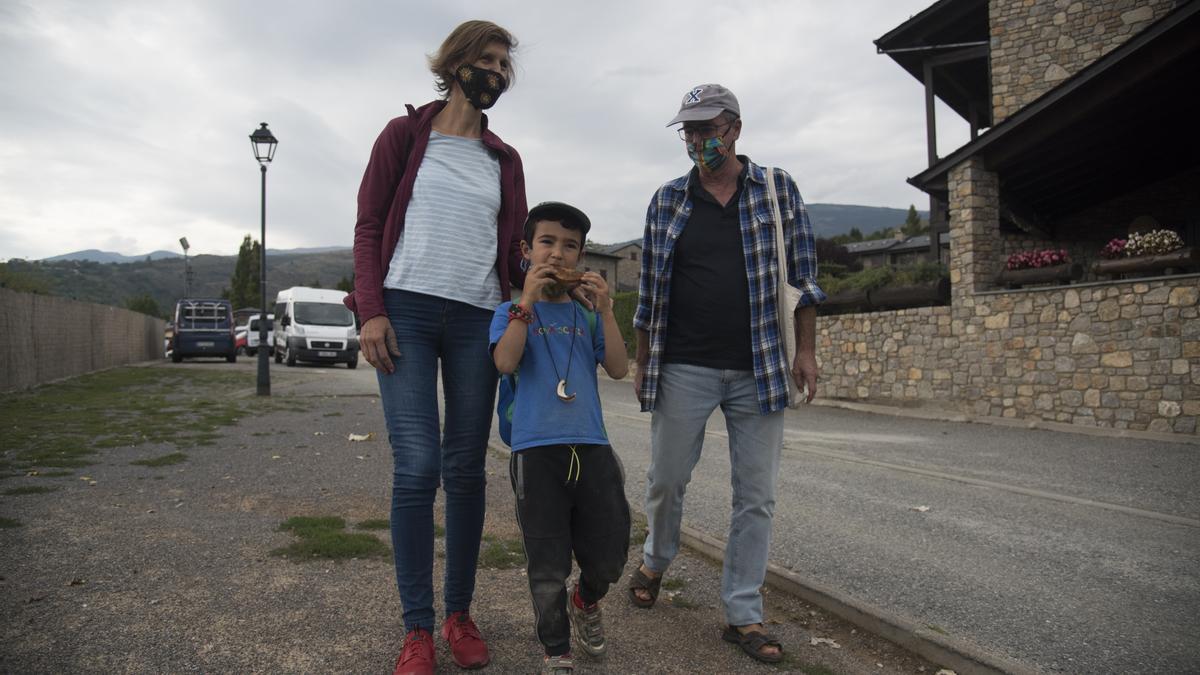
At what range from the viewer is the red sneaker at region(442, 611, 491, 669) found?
2.60 meters

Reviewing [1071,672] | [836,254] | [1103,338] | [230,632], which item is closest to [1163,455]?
[1103,338]

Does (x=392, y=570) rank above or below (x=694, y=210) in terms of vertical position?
below

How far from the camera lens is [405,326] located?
2.64 meters

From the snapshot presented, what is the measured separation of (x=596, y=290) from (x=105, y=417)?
993 centimetres

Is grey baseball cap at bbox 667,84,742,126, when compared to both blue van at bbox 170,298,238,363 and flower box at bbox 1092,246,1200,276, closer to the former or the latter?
flower box at bbox 1092,246,1200,276

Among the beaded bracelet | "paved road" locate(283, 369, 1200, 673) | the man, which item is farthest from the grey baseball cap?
"paved road" locate(283, 369, 1200, 673)

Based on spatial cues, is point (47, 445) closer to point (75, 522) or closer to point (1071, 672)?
point (75, 522)

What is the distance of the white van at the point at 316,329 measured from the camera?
24359 millimetres

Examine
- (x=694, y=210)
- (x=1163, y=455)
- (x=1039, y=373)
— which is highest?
(x=694, y=210)

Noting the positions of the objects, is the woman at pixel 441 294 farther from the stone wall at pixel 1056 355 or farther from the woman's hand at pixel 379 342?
the stone wall at pixel 1056 355

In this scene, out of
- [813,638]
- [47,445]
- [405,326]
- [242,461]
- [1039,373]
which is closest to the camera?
[405,326]

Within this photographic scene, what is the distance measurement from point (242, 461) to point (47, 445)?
86.2 inches

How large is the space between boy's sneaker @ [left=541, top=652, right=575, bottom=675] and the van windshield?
23749mm

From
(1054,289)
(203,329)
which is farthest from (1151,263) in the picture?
(203,329)
